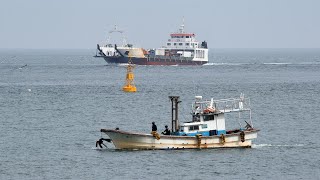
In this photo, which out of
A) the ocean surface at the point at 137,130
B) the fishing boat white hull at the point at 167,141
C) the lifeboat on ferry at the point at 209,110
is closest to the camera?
the ocean surface at the point at 137,130

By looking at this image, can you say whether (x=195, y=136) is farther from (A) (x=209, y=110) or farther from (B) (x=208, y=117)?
(A) (x=209, y=110)

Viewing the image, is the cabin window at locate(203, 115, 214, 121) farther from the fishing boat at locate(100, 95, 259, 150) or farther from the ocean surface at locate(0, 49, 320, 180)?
the ocean surface at locate(0, 49, 320, 180)

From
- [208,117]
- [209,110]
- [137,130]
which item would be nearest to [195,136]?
[208,117]

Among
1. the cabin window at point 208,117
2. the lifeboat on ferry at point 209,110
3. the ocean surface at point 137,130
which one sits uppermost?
the lifeboat on ferry at point 209,110

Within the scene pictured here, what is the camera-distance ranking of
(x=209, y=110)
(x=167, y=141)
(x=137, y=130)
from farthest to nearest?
(x=137, y=130) → (x=209, y=110) → (x=167, y=141)

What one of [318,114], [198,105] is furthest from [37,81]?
[198,105]

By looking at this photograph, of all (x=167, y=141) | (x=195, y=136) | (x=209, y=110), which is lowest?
(x=167, y=141)

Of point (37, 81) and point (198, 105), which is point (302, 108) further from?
point (37, 81)

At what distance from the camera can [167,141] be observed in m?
63.2

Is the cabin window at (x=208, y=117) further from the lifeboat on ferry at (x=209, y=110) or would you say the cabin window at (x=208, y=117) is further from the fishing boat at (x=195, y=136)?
the lifeboat on ferry at (x=209, y=110)

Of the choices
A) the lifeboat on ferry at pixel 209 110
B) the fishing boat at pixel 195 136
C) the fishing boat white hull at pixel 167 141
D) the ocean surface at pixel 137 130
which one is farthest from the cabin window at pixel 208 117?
the ocean surface at pixel 137 130

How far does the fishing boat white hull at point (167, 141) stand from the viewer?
63.1 metres

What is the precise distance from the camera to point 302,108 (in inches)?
3925

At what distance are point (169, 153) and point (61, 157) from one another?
7343 millimetres
